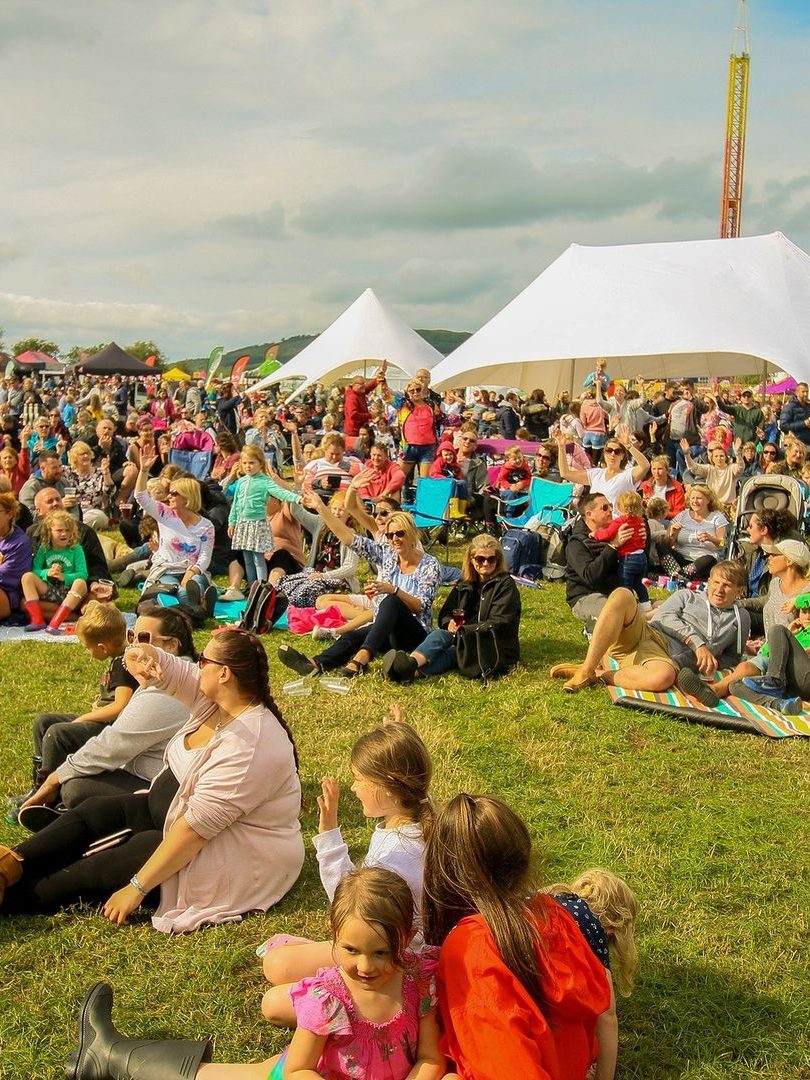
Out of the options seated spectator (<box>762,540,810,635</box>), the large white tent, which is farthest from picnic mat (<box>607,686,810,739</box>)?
the large white tent

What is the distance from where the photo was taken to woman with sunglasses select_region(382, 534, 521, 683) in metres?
6.66

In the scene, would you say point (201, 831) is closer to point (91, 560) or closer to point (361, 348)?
point (91, 560)

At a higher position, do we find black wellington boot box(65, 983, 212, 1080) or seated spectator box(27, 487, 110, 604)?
seated spectator box(27, 487, 110, 604)

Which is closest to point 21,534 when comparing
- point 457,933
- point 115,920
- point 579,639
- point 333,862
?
point 579,639

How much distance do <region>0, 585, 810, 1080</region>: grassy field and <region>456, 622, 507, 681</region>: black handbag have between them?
117mm

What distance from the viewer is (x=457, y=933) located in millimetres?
2535

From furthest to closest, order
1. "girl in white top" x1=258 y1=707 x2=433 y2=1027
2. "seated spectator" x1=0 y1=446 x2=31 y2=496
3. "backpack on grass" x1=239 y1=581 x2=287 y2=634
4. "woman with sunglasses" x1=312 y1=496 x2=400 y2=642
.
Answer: "seated spectator" x1=0 y1=446 x2=31 y2=496
"backpack on grass" x1=239 y1=581 x2=287 y2=634
"woman with sunglasses" x1=312 y1=496 x2=400 y2=642
"girl in white top" x1=258 y1=707 x2=433 y2=1027

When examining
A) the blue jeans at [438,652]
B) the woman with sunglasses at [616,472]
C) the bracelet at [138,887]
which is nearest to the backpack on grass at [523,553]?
the woman with sunglasses at [616,472]

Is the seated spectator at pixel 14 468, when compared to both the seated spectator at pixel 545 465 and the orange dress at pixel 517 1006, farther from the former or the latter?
the orange dress at pixel 517 1006

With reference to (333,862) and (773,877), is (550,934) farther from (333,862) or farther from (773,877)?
(773,877)

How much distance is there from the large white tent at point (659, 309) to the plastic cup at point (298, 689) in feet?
23.3

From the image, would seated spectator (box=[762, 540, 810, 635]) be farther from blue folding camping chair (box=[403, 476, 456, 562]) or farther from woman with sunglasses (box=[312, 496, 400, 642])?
blue folding camping chair (box=[403, 476, 456, 562])

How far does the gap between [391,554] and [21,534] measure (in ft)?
11.1

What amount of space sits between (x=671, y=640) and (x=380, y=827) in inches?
155
